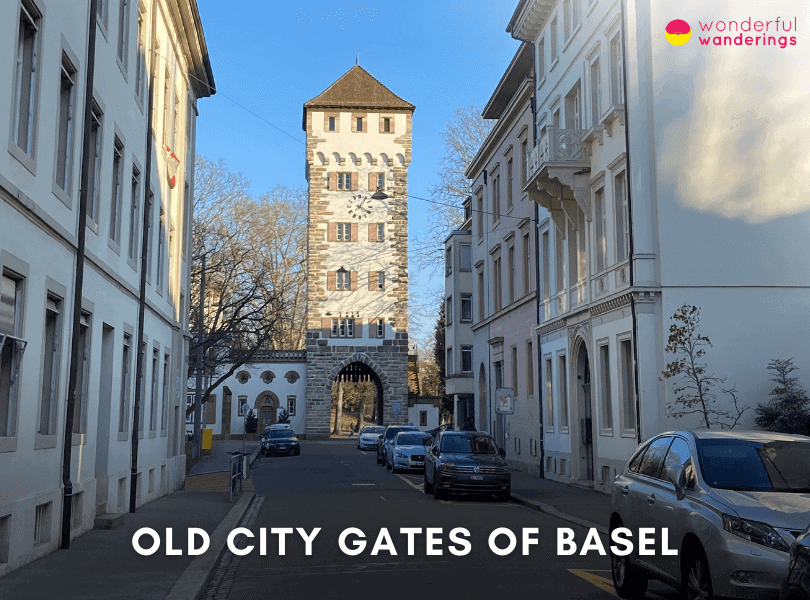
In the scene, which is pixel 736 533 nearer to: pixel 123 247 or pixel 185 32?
pixel 123 247

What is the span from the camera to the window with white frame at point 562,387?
93.0ft


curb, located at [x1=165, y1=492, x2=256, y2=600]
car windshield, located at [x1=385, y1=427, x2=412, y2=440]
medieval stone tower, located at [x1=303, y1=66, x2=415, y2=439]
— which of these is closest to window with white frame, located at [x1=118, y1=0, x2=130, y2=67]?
curb, located at [x1=165, y1=492, x2=256, y2=600]

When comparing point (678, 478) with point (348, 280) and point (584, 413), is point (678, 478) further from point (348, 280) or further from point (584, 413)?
point (348, 280)

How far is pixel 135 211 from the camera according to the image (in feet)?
66.4

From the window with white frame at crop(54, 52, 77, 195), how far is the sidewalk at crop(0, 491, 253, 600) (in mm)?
4955

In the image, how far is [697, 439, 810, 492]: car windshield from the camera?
809 cm

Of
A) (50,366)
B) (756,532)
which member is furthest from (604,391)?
(756,532)

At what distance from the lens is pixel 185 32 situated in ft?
87.7

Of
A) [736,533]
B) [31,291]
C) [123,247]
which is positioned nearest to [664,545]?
[736,533]

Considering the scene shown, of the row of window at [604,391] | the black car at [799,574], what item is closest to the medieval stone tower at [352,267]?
the row of window at [604,391]

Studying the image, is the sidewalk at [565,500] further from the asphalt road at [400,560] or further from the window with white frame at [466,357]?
the window with white frame at [466,357]

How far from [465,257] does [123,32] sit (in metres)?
31.4

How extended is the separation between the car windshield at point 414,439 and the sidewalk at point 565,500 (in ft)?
24.8

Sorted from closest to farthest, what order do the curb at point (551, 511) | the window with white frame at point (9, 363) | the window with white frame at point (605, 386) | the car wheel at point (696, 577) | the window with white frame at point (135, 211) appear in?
the car wheel at point (696, 577) < the window with white frame at point (9, 363) < the curb at point (551, 511) < the window with white frame at point (135, 211) < the window with white frame at point (605, 386)
